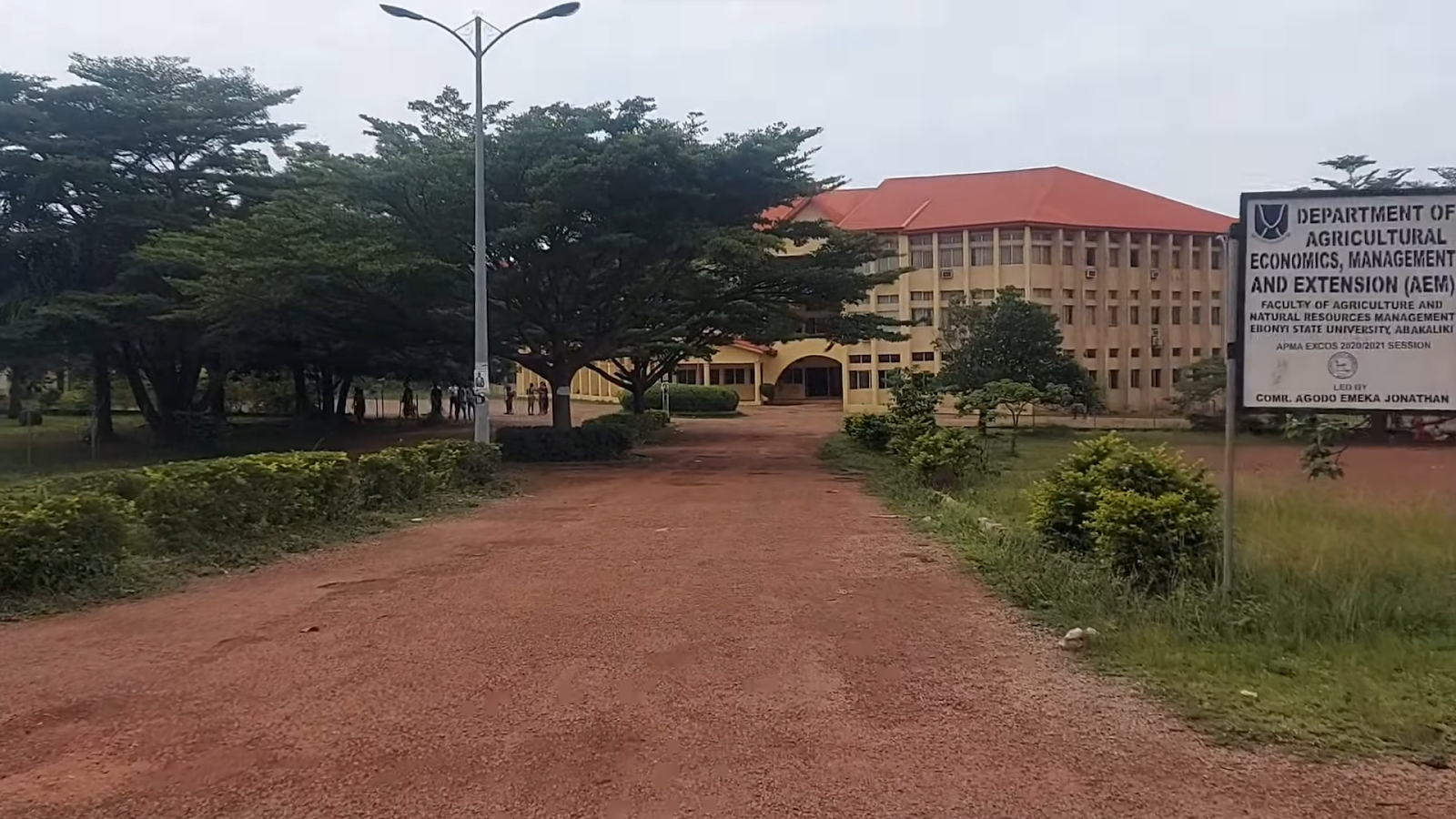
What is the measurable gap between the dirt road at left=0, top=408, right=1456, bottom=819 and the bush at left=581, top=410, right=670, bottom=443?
1718cm

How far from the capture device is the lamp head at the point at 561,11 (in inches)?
657

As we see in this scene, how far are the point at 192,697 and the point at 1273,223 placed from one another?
22.1ft

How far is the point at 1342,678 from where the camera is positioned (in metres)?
5.43

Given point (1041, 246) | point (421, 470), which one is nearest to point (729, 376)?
point (1041, 246)

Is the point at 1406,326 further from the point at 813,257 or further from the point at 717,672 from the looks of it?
the point at 813,257

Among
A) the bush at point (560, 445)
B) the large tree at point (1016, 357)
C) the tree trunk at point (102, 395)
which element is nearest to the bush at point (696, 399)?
the large tree at point (1016, 357)

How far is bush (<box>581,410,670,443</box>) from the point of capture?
2695 cm

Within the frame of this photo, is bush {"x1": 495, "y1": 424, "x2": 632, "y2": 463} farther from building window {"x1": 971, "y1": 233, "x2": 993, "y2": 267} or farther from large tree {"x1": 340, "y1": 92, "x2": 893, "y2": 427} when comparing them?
building window {"x1": 971, "y1": 233, "x2": 993, "y2": 267}

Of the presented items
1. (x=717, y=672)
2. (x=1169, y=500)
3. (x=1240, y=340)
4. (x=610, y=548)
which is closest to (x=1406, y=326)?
(x=1240, y=340)

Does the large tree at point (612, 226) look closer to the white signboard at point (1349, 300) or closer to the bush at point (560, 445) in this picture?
the bush at point (560, 445)

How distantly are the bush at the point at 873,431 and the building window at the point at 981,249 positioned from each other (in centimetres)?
2284

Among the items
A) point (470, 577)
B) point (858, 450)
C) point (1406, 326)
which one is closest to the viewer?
point (1406, 326)

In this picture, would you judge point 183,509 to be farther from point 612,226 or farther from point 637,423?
point 637,423

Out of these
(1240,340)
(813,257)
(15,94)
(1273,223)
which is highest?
(15,94)
